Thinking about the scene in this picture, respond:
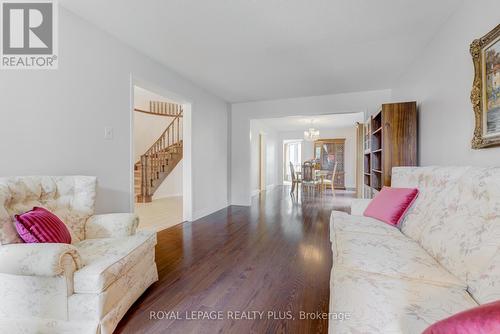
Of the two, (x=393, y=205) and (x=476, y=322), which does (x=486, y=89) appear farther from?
(x=476, y=322)

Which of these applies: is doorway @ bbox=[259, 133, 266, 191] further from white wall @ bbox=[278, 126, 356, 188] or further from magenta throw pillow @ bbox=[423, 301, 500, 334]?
magenta throw pillow @ bbox=[423, 301, 500, 334]

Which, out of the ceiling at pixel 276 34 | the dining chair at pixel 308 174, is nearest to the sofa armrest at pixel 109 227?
the ceiling at pixel 276 34

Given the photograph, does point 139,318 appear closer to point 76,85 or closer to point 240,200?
point 76,85

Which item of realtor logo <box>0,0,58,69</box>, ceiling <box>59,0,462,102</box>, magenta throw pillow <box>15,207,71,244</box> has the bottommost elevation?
magenta throw pillow <box>15,207,71,244</box>

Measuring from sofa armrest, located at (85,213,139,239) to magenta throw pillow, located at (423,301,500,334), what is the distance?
1877 mm

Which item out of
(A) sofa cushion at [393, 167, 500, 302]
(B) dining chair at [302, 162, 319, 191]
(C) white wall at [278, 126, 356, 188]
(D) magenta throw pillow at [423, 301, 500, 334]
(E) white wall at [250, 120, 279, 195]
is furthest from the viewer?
(C) white wall at [278, 126, 356, 188]

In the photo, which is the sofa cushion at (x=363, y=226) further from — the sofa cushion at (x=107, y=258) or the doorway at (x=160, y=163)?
the doorway at (x=160, y=163)

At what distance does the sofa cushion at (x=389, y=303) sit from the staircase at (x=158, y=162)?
5.40 meters

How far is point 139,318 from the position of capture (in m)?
1.43

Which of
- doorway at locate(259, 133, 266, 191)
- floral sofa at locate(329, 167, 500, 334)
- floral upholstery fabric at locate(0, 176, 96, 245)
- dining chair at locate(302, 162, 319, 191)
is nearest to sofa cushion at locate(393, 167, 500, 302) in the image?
floral sofa at locate(329, 167, 500, 334)

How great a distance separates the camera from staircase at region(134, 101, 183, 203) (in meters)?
5.56

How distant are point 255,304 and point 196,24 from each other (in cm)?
248

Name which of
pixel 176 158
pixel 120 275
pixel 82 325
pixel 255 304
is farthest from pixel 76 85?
pixel 176 158

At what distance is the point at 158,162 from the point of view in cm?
595
